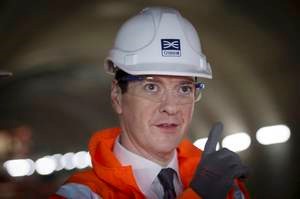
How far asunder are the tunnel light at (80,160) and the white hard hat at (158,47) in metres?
11.3

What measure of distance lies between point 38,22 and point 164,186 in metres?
4.00

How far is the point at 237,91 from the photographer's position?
767 centimetres

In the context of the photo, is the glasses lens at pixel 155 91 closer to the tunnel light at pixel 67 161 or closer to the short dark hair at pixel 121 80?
the short dark hair at pixel 121 80

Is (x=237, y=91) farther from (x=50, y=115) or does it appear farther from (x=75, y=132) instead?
(x=75, y=132)

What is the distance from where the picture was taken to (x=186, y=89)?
3221 mm

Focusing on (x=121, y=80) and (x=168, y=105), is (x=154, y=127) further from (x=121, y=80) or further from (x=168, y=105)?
(x=121, y=80)

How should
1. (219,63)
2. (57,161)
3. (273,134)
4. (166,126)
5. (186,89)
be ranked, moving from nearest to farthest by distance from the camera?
(166,126) < (186,89) < (273,134) < (219,63) < (57,161)

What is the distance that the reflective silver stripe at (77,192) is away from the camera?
3000 mm

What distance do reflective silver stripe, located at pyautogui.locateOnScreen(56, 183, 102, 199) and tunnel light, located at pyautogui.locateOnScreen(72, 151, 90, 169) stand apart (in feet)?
37.8

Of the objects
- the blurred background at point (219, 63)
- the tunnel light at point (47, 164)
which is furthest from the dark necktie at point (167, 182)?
the tunnel light at point (47, 164)

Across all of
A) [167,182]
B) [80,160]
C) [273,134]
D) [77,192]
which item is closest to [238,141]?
[273,134]

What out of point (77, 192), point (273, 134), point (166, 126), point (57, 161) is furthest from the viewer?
point (57, 161)

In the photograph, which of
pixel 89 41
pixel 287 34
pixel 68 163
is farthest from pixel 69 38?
pixel 68 163

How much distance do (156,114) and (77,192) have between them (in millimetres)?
489
